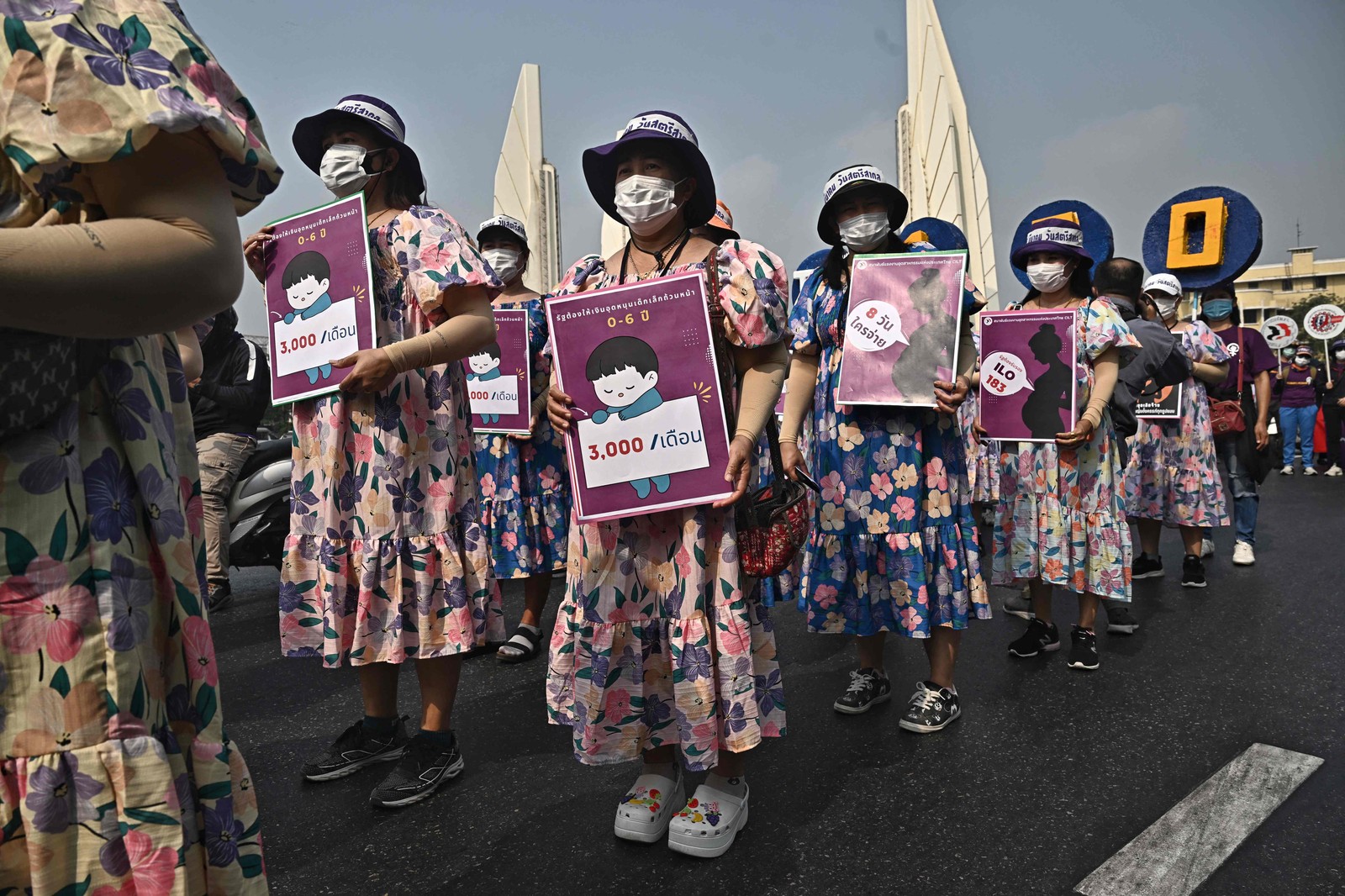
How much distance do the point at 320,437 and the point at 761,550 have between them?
1.42m

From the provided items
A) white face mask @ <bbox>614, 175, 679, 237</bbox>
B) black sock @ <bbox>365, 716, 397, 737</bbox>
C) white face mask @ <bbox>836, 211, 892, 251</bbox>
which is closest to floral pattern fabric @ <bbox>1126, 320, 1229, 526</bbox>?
white face mask @ <bbox>836, 211, 892, 251</bbox>

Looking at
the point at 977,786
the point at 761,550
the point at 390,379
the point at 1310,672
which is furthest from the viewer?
the point at 1310,672

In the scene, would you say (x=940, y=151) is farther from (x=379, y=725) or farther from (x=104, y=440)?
(x=104, y=440)

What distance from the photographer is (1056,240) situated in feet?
14.2

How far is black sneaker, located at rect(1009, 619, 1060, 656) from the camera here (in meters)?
4.35

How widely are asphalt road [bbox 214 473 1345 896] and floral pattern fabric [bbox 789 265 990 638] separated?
Answer: 44 centimetres

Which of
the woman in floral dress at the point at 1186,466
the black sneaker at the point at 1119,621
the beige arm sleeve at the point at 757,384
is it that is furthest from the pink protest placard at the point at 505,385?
the woman in floral dress at the point at 1186,466

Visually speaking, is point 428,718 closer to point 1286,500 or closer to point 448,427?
point 448,427

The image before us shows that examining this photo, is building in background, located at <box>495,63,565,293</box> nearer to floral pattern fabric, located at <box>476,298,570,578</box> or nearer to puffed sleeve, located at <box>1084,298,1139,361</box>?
floral pattern fabric, located at <box>476,298,570,578</box>

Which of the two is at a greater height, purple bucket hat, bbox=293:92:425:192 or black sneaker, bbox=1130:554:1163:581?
purple bucket hat, bbox=293:92:425:192

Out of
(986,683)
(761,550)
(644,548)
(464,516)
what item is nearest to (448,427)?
(464,516)

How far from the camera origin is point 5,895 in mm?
946

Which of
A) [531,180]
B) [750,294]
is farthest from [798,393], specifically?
[531,180]

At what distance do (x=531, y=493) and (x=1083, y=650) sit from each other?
2.87 m
